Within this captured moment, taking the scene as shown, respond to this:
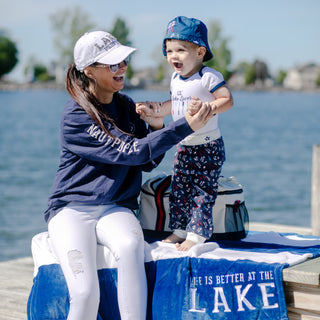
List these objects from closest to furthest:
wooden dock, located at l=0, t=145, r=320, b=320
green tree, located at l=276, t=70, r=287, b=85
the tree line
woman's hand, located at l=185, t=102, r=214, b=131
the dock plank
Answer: wooden dock, located at l=0, t=145, r=320, b=320 → woman's hand, located at l=185, t=102, r=214, b=131 → the dock plank → the tree line → green tree, located at l=276, t=70, r=287, b=85

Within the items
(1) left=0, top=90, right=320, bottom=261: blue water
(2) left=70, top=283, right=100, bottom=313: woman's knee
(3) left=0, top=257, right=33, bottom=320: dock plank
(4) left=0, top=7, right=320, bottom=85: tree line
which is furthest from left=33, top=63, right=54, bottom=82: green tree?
(2) left=70, top=283, right=100, bottom=313: woman's knee

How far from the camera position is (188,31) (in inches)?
124

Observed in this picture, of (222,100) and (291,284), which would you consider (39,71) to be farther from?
(291,284)

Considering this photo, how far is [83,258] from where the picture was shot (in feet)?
9.55

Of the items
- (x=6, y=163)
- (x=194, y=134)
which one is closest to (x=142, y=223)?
(x=194, y=134)

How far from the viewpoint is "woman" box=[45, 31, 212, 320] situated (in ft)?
9.48

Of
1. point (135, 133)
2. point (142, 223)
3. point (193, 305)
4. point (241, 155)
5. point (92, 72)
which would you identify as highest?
point (92, 72)

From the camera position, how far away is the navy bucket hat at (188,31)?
3.15 meters

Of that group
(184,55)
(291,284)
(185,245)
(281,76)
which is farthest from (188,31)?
(281,76)

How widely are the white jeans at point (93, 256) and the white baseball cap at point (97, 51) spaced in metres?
0.78

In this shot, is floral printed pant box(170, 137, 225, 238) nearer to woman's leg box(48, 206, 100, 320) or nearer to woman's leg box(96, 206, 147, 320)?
woman's leg box(96, 206, 147, 320)

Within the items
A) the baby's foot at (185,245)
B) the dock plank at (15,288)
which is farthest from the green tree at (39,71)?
the baby's foot at (185,245)

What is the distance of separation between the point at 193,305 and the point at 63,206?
2.74 ft

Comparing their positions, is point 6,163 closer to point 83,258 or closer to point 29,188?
point 29,188
